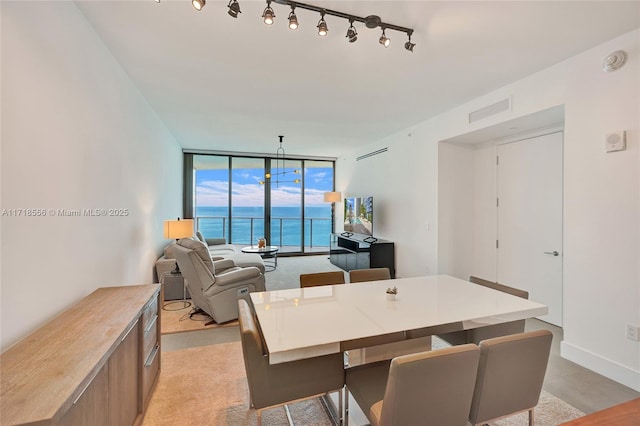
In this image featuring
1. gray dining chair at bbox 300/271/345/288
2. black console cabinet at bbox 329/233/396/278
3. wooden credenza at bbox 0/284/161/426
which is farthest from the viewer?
black console cabinet at bbox 329/233/396/278

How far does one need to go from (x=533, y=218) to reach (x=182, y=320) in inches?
178

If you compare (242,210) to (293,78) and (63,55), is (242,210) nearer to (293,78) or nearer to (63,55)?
(293,78)

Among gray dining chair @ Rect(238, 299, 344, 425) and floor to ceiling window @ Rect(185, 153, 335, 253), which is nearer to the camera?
gray dining chair @ Rect(238, 299, 344, 425)

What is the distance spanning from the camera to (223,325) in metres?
3.38

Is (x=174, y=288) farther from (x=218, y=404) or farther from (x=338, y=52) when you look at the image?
(x=338, y=52)

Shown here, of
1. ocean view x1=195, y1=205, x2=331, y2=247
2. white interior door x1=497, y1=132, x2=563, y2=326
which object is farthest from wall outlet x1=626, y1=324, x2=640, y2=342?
ocean view x1=195, y1=205, x2=331, y2=247

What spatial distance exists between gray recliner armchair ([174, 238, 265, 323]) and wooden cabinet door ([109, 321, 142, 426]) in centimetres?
146

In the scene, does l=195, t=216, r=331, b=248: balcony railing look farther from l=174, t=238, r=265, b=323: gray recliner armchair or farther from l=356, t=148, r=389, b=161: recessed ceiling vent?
l=174, t=238, r=265, b=323: gray recliner armchair

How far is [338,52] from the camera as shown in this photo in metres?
2.50

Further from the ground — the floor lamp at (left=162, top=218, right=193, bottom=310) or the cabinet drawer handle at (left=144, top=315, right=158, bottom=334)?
the floor lamp at (left=162, top=218, right=193, bottom=310)

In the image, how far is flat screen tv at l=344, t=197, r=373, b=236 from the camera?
5.94m

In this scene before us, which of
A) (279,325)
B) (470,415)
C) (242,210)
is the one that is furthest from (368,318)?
(242,210)

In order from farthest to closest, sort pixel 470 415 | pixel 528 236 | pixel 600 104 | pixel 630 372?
pixel 528 236
pixel 600 104
pixel 630 372
pixel 470 415

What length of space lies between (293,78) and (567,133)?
8.91ft
